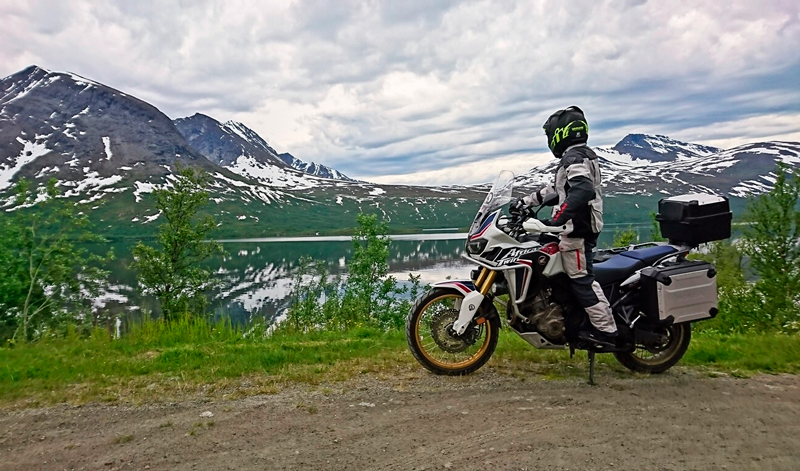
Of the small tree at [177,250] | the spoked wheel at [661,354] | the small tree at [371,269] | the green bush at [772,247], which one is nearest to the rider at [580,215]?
Answer: the spoked wheel at [661,354]

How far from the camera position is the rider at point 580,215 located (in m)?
5.58

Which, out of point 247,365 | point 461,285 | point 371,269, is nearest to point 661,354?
point 461,285

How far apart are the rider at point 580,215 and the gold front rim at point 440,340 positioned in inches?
45.1

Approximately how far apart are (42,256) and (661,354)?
2810 centimetres

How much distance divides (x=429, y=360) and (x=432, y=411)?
1207 mm

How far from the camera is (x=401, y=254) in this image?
101438 mm

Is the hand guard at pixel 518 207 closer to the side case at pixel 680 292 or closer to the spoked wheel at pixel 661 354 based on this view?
the side case at pixel 680 292

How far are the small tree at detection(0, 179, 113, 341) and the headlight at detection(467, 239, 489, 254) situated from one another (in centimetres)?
2337

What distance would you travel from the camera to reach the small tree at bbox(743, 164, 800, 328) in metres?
26.5

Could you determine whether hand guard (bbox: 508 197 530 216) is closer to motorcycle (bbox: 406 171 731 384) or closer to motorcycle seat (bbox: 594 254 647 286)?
motorcycle (bbox: 406 171 731 384)

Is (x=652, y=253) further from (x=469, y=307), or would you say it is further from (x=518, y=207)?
(x=469, y=307)

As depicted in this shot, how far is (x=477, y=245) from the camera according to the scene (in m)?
6.13

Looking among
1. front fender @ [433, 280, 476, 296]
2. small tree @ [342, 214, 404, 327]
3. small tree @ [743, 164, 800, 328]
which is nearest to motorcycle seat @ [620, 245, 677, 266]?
front fender @ [433, 280, 476, 296]

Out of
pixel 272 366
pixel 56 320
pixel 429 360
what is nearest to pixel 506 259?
pixel 429 360
